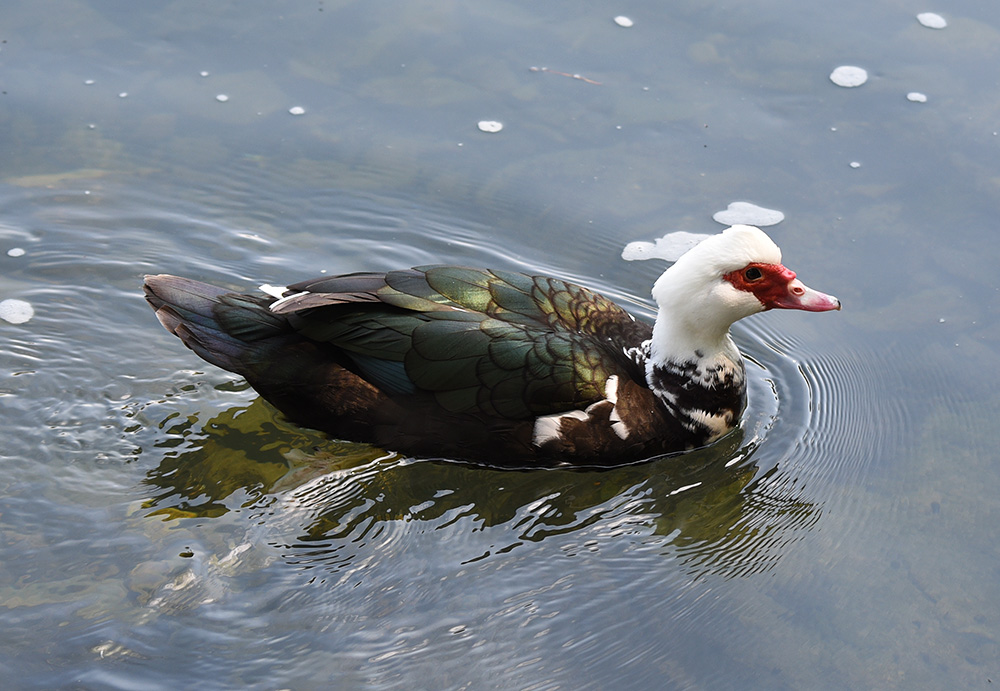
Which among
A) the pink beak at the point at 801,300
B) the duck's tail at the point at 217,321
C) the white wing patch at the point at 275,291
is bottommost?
the duck's tail at the point at 217,321

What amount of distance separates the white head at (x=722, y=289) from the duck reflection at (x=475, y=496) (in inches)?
24.6

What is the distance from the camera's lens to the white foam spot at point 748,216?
21.1ft

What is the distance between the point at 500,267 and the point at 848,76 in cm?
290

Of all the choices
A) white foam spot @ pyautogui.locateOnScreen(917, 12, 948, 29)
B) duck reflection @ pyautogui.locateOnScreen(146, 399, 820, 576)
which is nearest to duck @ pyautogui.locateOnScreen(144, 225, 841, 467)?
duck reflection @ pyautogui.locateOnScreen(146, 399, 820, 576)

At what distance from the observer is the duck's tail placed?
4906 millimetres

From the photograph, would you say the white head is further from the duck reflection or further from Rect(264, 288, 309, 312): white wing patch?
Rect(264, 288, 309, 312): white wing patch

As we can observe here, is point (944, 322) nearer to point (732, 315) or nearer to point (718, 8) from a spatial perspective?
point (732, 315)

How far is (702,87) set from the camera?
727 cm

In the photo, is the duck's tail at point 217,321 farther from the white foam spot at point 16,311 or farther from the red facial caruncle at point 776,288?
the red facial caruncle at point 776,288

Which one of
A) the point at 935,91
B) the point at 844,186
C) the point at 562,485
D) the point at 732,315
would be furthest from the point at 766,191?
the point at 562,485

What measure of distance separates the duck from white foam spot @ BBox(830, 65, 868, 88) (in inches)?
114

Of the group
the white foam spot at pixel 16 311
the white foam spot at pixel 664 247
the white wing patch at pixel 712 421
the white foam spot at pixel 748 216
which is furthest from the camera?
the white foam spot at pixel 748 216

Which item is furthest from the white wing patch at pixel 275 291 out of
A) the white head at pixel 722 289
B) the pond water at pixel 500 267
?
the white head at pixel 722 289

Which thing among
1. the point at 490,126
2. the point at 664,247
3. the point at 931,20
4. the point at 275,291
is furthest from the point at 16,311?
the point at 931,20
